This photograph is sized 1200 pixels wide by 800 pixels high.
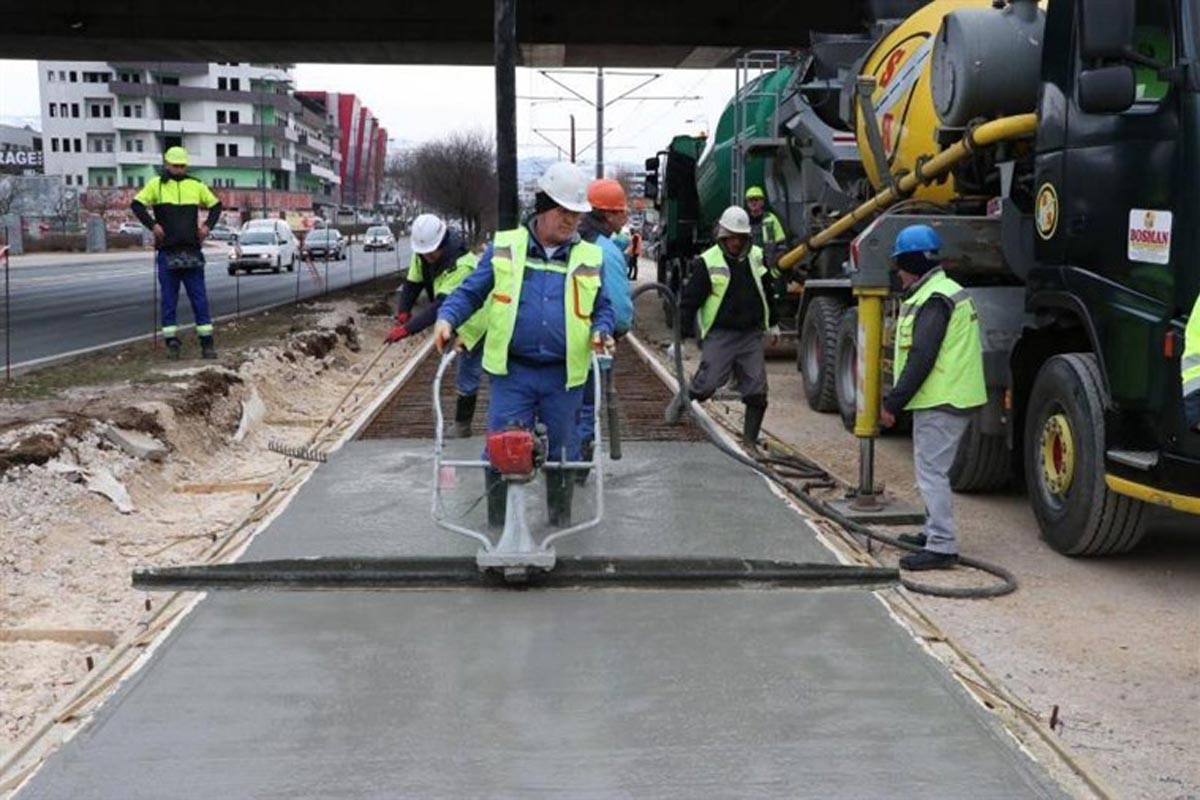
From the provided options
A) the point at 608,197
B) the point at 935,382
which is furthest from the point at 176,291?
the point at 935,382

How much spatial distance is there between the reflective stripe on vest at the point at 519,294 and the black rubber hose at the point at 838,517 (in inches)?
78.1

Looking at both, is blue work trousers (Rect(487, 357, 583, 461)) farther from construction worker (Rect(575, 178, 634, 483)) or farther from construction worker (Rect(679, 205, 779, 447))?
construction worker (Rect(679, 205, 779, 447))

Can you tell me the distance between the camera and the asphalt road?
→ 15781 millimetres

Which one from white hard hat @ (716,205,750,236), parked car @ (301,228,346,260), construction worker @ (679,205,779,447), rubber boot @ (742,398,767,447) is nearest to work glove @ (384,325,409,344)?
construction worker @ (679,205,779,447)

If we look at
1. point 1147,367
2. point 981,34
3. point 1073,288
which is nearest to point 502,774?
point 1147,367

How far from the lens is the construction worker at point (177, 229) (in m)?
11.9

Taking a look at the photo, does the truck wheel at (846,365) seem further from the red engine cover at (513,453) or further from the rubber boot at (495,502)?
the red engine cover at (513,453)

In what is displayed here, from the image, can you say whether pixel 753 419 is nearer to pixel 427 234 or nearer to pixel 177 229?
pixel 427 234

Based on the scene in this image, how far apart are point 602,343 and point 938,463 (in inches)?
76.2

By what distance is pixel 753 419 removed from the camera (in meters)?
9.14

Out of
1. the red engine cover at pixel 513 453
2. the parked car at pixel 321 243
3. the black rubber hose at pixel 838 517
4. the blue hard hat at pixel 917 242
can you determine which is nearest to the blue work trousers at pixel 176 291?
the black rubber hose at pixel 838 517

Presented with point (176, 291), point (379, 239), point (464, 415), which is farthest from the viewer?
A: point (379, 239)

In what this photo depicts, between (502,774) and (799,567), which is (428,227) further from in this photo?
(502,774)

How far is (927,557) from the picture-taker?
622 centimetres
